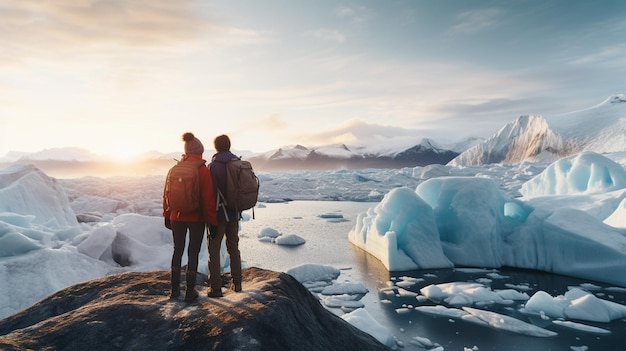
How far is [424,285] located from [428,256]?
2.24 m

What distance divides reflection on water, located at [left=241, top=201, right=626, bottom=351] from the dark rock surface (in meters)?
4.41

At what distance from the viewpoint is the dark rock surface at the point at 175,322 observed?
2.36 m

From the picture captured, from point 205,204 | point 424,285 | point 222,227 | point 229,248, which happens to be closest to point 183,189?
point 205,204

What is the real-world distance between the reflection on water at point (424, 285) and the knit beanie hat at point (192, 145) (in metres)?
5.28

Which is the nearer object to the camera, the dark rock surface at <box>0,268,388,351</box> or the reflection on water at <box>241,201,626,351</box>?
the dark rock surface at <box>0,268,388,351</box>

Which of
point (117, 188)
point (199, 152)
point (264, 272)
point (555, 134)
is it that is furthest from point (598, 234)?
point (555, 134)

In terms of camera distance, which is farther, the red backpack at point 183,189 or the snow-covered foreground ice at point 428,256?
the snow-covered foreground ice at point 428,256

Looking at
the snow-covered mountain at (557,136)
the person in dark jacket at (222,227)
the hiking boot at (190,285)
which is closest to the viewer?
the hiking boot at (190,285)

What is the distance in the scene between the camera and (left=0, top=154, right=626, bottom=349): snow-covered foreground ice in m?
7.21

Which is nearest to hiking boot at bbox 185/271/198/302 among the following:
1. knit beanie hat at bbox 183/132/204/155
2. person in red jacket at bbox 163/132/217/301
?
person in red jacket at bbox 163/132/217/301

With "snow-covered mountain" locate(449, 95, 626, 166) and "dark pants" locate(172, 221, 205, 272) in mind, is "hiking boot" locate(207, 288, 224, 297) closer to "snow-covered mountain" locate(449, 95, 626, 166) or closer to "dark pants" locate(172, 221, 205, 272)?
"dark pants" locate(172, 221, 205, 272)

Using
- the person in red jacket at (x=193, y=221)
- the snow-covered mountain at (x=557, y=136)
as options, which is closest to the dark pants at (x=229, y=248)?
the person in red jacket at (x=193, y=221)

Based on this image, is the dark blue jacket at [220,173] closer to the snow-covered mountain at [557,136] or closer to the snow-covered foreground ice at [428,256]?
the snow-covered foreground ice at [428,256]

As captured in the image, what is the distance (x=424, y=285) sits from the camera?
10500 millimetres
